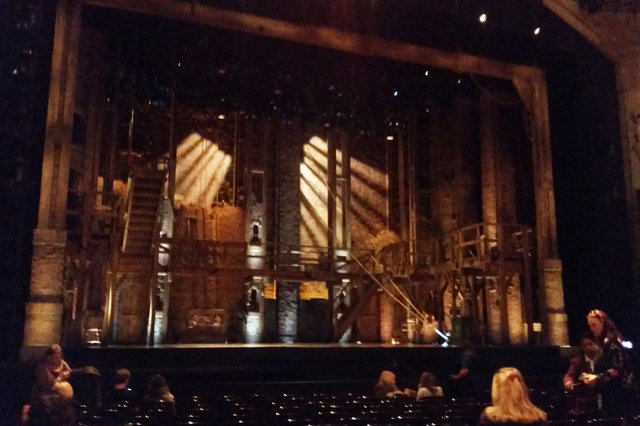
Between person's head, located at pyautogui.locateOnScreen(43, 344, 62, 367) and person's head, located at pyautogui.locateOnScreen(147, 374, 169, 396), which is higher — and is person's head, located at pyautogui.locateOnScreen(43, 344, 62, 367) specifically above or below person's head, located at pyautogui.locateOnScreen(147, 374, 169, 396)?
above

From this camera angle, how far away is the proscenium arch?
13.2 meters

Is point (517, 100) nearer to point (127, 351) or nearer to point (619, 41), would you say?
point (619, 41)

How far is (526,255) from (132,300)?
11.3m

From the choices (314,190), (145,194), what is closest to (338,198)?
(314,190)

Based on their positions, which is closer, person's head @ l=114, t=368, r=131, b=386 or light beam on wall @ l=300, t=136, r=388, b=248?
person's head @ l=114, t=368, r=131, b=386

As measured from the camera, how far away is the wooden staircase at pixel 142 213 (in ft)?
45.7

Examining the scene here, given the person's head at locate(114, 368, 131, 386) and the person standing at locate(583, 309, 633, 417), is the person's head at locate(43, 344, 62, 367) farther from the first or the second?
the person standing at locate(583, 309, 633, 417)

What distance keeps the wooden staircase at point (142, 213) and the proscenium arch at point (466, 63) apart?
3.87m

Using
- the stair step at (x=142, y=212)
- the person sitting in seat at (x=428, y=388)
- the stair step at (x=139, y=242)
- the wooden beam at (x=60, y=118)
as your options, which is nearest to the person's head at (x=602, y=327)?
the person sitting in seat at (x=428, y=388)

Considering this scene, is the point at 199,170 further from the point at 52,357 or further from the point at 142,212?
the point at 52,357

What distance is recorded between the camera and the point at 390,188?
2142 centimetres

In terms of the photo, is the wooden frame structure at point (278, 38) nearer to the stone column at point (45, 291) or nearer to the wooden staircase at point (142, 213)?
the stone column at point (45, 291)

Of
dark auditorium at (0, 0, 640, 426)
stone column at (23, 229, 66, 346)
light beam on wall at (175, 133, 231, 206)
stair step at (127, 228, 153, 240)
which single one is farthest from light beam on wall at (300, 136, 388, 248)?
stone column at (23, 229, 66, 346)

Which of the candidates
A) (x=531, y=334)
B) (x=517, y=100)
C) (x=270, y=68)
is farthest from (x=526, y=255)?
(x=270, y=68)
